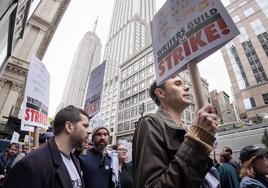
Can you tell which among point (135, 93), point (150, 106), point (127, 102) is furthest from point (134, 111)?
point (150, 106)

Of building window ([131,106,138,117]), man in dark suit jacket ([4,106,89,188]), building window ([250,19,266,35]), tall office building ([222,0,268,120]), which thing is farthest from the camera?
building window ([131,106,138,117])

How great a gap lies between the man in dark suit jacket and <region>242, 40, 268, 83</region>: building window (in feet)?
129

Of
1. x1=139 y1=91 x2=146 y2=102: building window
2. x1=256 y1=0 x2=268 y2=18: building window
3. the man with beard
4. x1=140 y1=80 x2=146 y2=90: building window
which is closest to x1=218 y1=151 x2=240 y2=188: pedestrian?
the man with beard

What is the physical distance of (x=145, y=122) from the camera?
4.33 feet

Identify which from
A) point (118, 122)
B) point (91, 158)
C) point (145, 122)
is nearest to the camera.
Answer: point (145, 122)

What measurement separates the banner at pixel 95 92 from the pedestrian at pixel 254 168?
401 centimetres

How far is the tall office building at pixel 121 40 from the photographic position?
72356 millimetres

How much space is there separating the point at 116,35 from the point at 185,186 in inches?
4267

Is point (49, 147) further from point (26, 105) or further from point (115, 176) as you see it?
point (26, 105)

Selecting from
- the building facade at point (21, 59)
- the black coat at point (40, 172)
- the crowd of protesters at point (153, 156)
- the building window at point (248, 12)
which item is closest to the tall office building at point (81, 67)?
the building window at point (248, 12)

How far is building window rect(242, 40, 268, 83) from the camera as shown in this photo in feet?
108

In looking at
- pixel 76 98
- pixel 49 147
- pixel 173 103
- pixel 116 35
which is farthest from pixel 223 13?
pixel 76 98

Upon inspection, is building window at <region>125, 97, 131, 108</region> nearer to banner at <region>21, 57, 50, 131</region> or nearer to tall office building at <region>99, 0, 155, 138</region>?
tall office building at <region>99, 0, 155, 138</region>

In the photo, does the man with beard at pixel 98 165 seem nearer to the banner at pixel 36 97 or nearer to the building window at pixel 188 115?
Result: the banner at pixel 36 97
